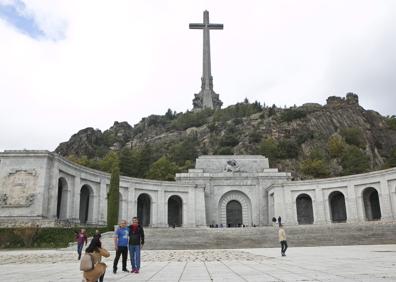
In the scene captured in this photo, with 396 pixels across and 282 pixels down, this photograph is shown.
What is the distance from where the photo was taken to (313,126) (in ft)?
309

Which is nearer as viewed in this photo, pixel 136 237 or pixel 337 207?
pixel 136 237

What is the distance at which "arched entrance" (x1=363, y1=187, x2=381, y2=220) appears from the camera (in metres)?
40.3

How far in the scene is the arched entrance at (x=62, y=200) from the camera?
33.8 m

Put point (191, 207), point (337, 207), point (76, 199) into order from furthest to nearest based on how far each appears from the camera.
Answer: point (191, 207)
point (337, 207)
point (76, 199)

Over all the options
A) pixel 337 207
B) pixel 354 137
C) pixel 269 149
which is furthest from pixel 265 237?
pixel 354 137

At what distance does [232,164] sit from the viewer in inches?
1905

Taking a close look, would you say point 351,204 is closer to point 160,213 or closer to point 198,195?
point 198,195

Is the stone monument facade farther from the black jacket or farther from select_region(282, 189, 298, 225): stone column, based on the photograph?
the black jacket

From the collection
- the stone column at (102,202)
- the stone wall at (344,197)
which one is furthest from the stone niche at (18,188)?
the stone wall at (344,197)

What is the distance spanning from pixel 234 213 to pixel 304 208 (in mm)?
8259

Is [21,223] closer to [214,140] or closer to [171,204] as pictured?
[171,204]

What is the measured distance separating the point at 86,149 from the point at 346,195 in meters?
71.0

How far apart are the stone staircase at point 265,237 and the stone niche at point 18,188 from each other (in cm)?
755

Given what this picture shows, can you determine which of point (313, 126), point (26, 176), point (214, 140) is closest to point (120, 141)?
point (214, 140)
